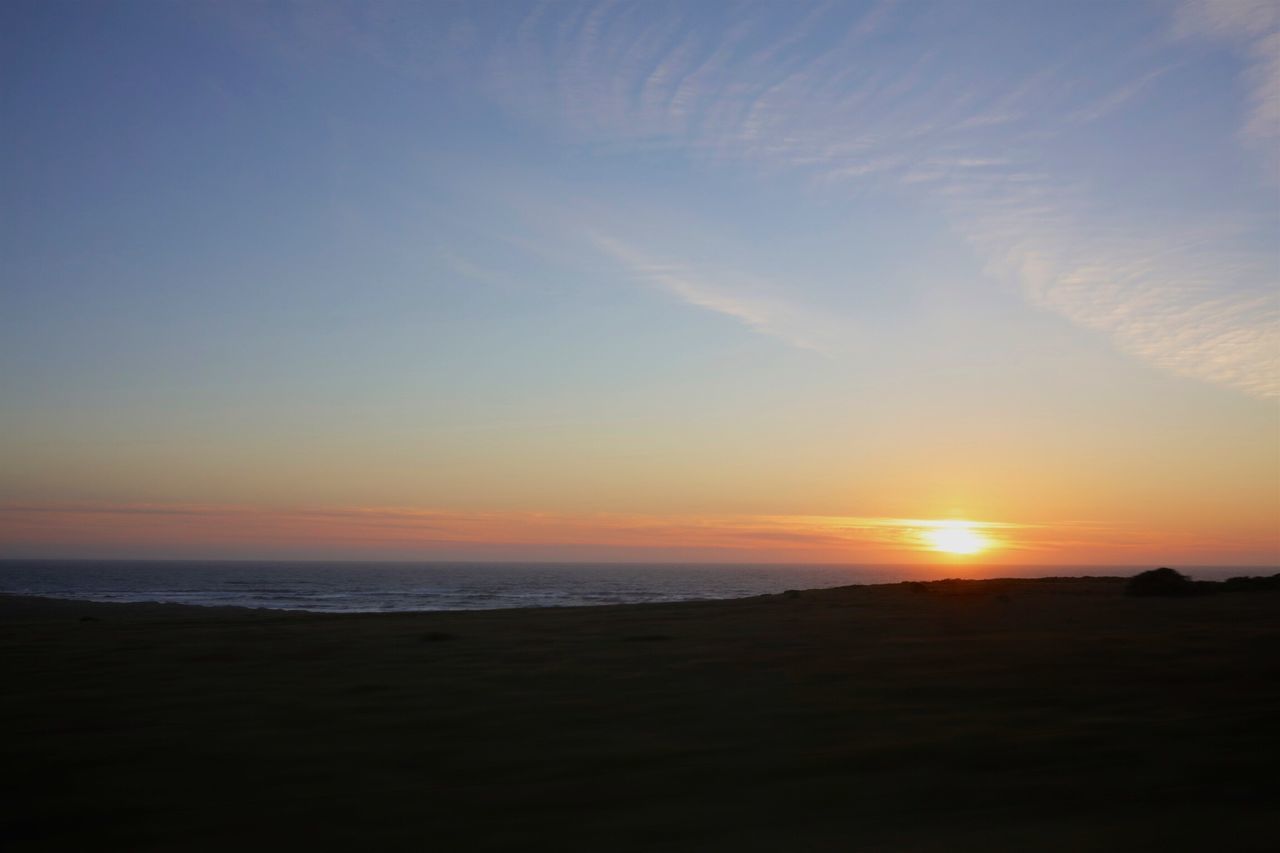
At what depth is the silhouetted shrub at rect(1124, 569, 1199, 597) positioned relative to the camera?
17.7 meters

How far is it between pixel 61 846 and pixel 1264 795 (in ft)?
18.0

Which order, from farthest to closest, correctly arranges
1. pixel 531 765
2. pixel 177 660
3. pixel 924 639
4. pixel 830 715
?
pixel 924 639
pixel 177 660
pixel 830 715
pixel 531 765

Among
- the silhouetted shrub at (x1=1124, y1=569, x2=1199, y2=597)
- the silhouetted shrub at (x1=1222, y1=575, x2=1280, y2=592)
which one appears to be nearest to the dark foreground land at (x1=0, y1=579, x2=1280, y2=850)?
the silhouetted shrub at (x1=1124, y1=569, x2=1199, y2=597)

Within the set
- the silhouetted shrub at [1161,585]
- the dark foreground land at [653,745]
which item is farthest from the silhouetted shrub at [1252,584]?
the dark foreground land at [653,745]

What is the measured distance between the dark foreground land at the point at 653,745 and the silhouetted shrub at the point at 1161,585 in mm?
8982

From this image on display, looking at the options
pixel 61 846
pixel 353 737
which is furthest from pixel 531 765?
pixel 61 846

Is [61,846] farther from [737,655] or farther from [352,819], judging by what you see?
[737,655]

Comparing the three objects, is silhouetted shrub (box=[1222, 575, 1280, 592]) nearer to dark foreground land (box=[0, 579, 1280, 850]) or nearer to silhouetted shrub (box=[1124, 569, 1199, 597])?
silhouetted shrub (box=[1124, 569, 1199, 597])

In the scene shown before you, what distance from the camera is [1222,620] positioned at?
11.8 meters

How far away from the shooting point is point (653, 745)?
5340 mm

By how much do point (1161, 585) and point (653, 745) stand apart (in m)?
16.7

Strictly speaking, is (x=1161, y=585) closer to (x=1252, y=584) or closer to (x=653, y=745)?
(x=1252, y=584)

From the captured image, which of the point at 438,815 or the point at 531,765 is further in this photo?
the point at 531,765

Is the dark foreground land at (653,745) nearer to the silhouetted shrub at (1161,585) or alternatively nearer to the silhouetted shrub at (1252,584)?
the silhouetted shrub at (1161,585)
